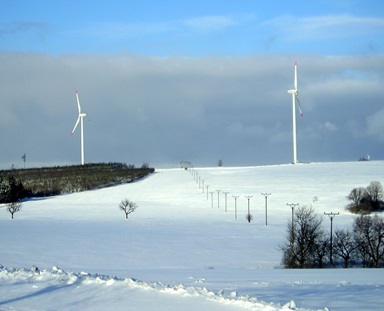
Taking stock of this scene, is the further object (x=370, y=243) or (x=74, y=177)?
(x=74, y=177)

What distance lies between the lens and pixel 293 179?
134250mm

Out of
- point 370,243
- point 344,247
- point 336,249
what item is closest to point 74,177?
point 336,249

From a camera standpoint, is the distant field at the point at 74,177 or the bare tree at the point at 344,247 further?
the distant field at the point at 74,177

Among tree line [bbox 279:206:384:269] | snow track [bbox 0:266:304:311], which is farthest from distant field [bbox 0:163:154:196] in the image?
snow track [bbox 0:266:304:311]

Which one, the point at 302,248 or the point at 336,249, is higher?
the point at 302,248

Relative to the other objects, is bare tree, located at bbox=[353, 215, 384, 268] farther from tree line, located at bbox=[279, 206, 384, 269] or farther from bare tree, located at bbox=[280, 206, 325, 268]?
bare tree, located at bbox=[280, 206, 325, 268]

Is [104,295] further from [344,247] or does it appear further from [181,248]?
[344,247]

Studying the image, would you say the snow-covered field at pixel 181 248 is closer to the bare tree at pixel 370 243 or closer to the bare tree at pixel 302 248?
the bare tree at pixel 302 248

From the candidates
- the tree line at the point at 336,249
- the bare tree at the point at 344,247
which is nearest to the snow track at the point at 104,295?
the tree line at the point at 336,249

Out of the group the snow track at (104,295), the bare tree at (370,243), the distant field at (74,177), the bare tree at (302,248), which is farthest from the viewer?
the distant field at (74,177)

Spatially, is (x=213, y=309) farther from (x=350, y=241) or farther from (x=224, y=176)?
(x=224, y=176)

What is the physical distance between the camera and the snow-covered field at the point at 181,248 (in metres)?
17.1

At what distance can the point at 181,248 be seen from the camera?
57812 mm

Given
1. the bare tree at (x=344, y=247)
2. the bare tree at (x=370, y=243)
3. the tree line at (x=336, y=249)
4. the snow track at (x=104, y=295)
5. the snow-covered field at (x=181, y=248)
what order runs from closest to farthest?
the snow track at (x=104, y=295)
the snow-covered field at (x=181, y=248)
the tree line at (x=336, y=249)
the bare tree at (x=370, y=243)
the bare tree at (x=344, y=247)
